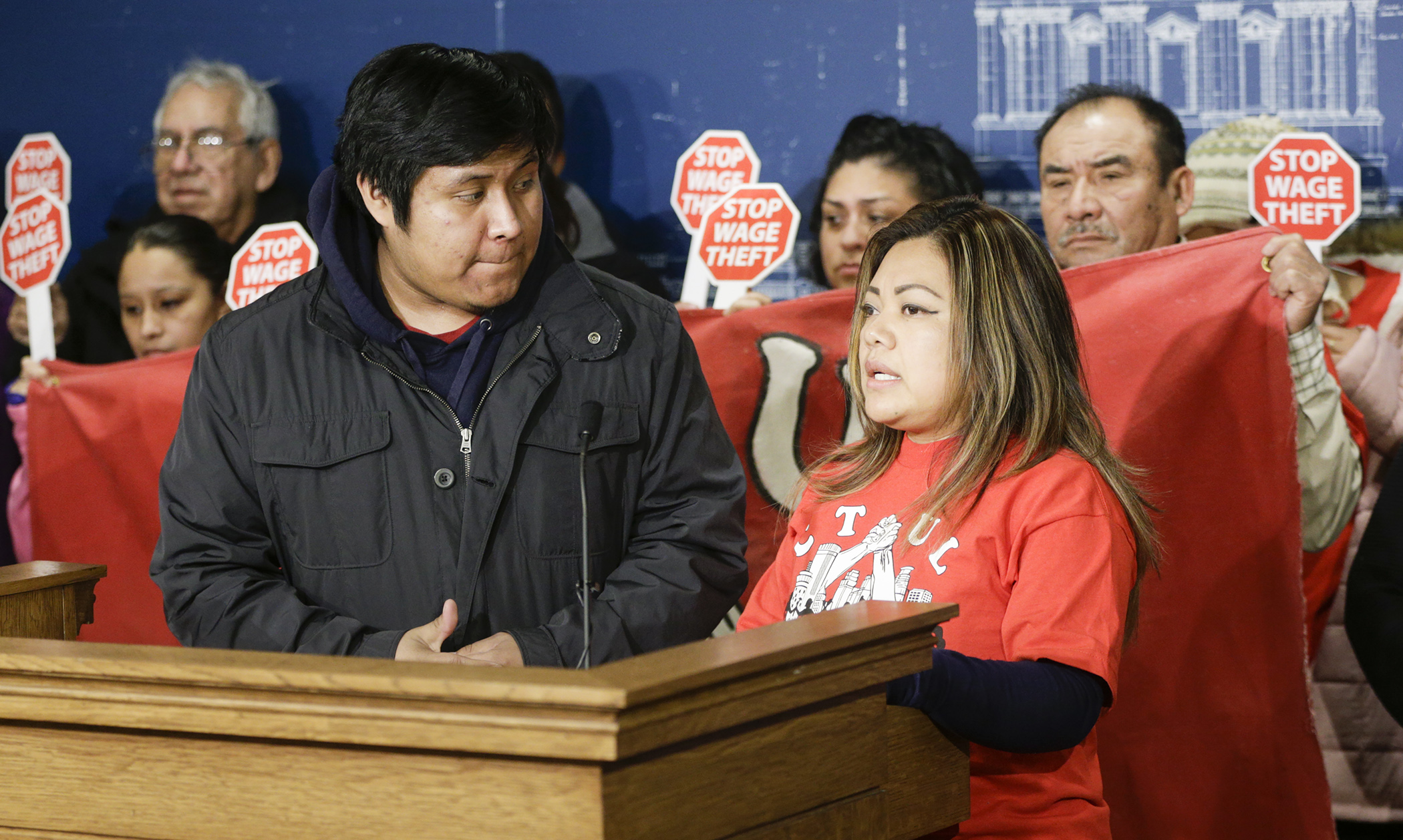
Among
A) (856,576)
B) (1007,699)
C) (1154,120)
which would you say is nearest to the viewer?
(1007,699)

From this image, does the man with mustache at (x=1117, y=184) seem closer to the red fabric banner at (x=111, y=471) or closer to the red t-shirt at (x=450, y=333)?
the red t-shirt at (x=450, y=333)

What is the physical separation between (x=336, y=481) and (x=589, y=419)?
49cm

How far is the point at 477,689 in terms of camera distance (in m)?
1.06

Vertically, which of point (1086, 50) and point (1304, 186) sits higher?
point (1086, 50)

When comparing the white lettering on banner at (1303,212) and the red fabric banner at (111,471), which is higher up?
the white lettering on banner at (1303,212)

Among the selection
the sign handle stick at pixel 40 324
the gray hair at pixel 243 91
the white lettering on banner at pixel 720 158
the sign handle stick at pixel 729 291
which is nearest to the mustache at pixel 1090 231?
the sign handle stick at pixel 729 291

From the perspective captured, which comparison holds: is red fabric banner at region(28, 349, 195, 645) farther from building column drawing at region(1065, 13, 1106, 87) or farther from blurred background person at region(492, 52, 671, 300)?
building column drawing at region(1065, 13, 1106, 87)

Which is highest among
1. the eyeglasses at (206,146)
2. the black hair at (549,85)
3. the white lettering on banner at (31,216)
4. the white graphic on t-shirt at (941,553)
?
the black hair at (549,85)

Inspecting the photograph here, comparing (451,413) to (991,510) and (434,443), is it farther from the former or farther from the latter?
(991,510)

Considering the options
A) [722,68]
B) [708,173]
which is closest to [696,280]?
[708,173]

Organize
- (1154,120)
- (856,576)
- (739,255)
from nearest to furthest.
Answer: (856,576) → (1154,120) → (739,255)

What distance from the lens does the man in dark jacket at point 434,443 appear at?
2.05 m

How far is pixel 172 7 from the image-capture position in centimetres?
463

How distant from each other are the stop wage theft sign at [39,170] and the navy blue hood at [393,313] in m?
2.57
